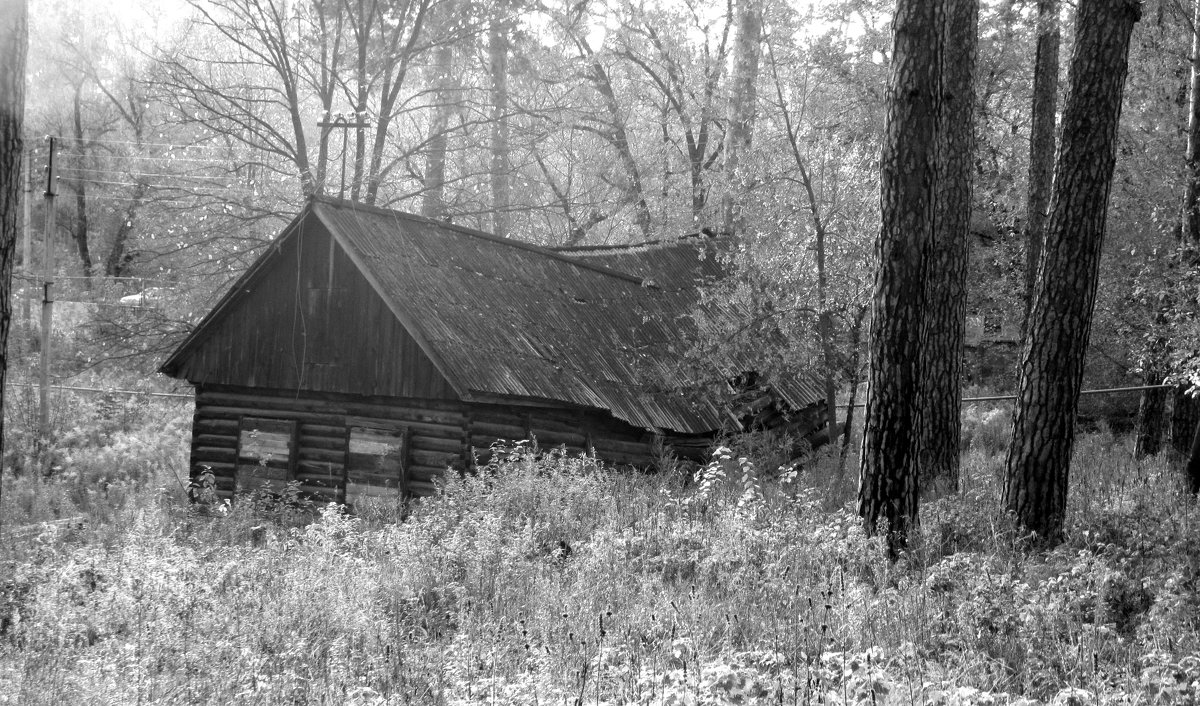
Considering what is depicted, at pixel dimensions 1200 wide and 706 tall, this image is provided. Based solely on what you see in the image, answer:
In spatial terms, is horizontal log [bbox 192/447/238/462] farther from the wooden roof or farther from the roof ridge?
the roof ridge

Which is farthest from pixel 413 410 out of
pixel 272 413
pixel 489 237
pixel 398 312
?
pixel 489 237

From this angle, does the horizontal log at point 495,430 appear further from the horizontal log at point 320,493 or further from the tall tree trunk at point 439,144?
the tall tree trunk at point 439,144

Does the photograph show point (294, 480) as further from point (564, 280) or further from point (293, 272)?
point (564, 280)

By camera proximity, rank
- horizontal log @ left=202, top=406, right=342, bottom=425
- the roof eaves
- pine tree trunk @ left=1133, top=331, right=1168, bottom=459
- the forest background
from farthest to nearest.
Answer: horizontal log @ left=202, top=406, right=342, bottom=425 < pine tree trunk @ left=1133, top=331, right=1168, bottom=459 < the roof eaves < the forest background

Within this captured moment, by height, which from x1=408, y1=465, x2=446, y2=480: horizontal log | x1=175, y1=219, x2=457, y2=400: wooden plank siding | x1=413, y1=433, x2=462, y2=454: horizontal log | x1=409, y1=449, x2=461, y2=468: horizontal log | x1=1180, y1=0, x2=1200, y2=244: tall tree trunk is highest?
x1=1180, y1=0, x2=1200, y2=244: tall tree trunk

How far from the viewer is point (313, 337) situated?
18.2 m

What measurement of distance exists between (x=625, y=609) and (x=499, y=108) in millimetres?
20617

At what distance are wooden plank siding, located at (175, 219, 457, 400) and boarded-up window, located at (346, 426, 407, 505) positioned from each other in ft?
2.52

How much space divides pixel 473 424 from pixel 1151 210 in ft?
36.3

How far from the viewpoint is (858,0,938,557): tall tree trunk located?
347 inches

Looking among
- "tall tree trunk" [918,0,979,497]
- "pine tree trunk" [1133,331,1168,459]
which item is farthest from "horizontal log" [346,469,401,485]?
"pine tree trunk" [1133,331,1168,459]

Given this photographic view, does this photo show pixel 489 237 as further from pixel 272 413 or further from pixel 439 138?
pixel 439 138

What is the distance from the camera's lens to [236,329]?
1888 centimetres

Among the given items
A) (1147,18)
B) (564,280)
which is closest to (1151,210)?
Answer: (1147,18)
